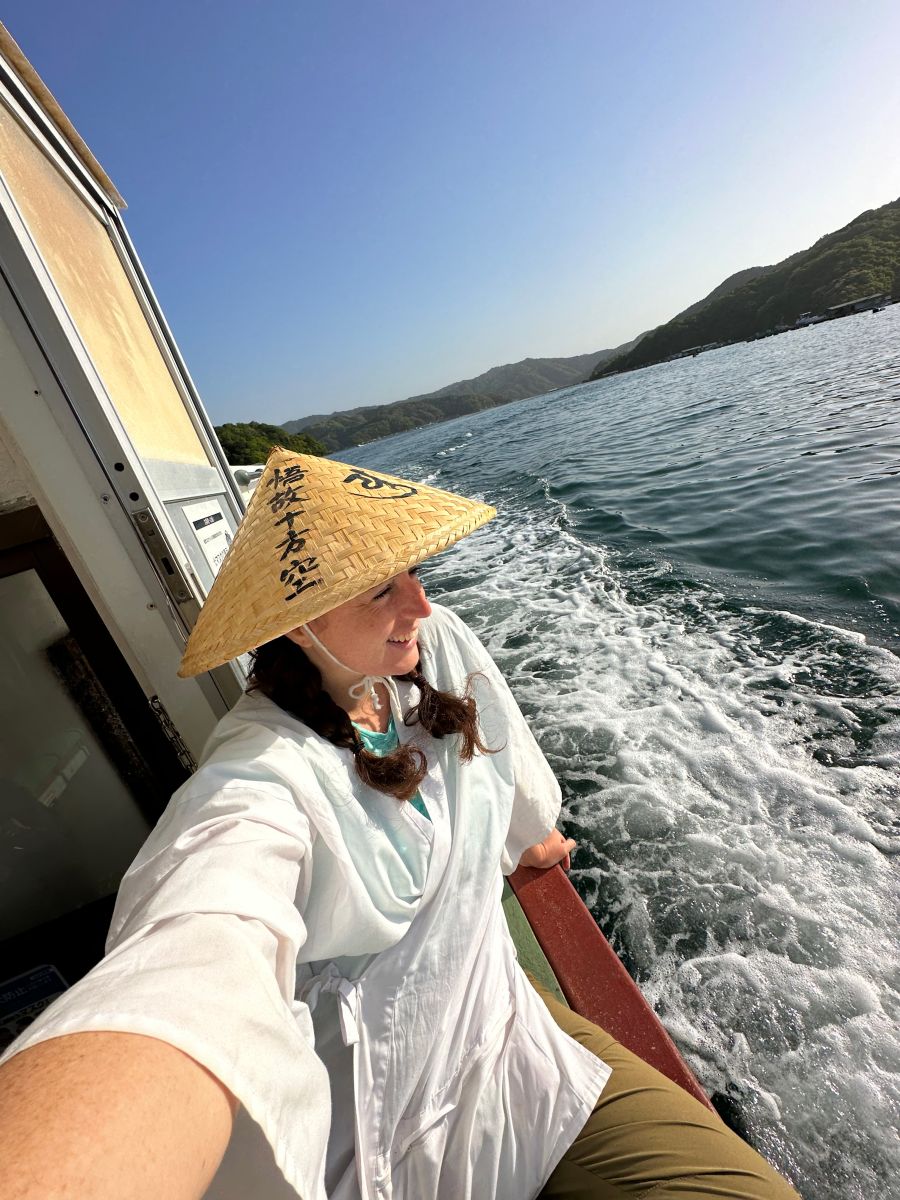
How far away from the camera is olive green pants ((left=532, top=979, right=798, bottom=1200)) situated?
103 cm

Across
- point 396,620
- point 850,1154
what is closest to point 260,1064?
point 396,620

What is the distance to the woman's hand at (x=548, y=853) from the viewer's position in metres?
1.97

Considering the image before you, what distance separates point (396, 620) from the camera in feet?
4.03

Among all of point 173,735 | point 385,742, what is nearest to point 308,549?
point 385,742

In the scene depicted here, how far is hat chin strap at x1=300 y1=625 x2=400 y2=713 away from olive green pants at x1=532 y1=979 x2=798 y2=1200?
105 cm

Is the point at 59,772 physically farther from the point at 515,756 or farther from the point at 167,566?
the point at 515,756

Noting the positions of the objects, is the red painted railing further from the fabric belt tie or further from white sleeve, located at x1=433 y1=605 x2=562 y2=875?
the fabric belt tie

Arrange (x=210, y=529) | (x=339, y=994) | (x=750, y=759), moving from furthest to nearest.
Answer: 1. (x=750, y=759)
2. (x=210, y=529)
3. (x=339, y=994)

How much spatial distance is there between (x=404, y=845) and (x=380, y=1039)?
0.35 meters

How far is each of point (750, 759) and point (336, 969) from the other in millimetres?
2766

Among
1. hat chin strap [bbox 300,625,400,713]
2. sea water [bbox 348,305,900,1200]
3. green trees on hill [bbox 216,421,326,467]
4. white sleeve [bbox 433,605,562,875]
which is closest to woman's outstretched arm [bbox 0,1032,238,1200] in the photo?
hat chin strap [bbox 300,625,400,713]

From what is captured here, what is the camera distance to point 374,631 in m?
1.20

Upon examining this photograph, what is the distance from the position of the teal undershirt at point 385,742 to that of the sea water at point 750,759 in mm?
1482

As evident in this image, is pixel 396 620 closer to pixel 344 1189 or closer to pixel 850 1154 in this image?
pixel 344 1189
